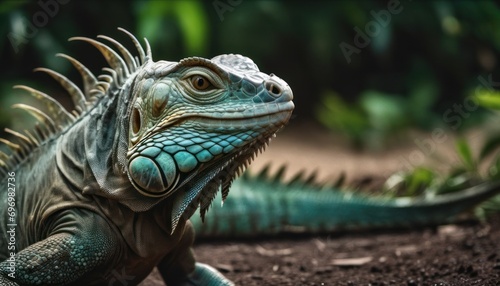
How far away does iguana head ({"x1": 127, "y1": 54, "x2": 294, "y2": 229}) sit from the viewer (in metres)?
3.56

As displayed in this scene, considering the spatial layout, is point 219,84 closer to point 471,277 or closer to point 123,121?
point 123,121

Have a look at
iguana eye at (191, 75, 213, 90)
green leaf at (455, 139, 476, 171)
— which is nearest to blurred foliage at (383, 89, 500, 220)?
green leaf at (455, 139, 476, 171)

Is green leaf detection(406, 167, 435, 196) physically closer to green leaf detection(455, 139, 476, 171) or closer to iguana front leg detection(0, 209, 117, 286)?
green leaf detection(455, 139, 476, 171)

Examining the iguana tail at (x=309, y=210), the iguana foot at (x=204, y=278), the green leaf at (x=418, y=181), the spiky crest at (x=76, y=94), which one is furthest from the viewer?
the green leaf at (x=418, y=181)

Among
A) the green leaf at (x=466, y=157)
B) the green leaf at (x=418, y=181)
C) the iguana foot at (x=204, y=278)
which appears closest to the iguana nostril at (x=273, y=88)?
the iguana foot at (x=204, y=278)

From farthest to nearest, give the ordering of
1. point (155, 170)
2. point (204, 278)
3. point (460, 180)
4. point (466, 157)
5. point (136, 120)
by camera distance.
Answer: point (466, 157), point (460, 180), point (204, 278), point (136, 120), point (155, 170)

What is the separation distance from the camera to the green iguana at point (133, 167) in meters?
3.59

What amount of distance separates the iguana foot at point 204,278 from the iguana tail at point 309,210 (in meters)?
2.16

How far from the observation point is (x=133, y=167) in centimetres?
359

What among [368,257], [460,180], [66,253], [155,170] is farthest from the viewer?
[460,180]

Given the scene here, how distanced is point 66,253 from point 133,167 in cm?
60

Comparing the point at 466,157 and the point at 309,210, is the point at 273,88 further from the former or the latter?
the point at 466,157

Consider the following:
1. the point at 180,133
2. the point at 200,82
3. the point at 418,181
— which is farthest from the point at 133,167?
the point at 418,181

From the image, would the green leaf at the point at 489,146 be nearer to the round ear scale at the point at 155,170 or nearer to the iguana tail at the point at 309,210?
the iguana tail at the point at 309,210
